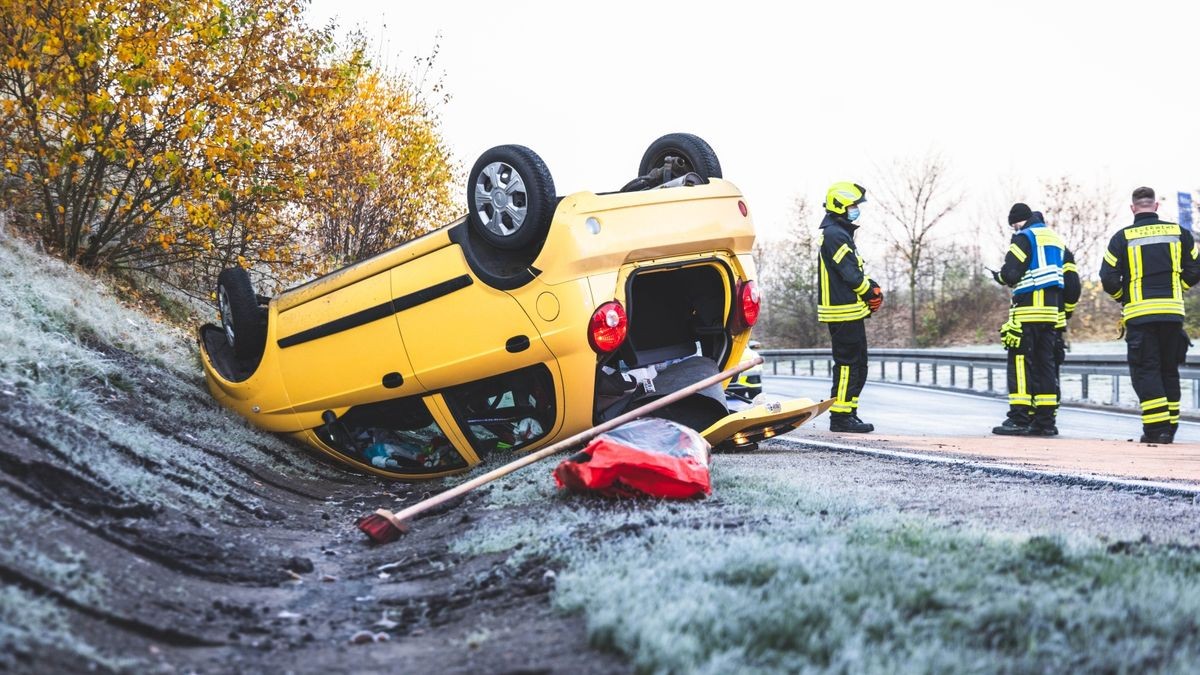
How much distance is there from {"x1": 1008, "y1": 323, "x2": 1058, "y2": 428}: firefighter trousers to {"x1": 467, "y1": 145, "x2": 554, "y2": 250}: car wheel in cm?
551

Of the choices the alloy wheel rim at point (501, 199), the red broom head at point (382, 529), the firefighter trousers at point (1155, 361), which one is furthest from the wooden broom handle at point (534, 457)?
the firefighter trousers at point (1155, 361)

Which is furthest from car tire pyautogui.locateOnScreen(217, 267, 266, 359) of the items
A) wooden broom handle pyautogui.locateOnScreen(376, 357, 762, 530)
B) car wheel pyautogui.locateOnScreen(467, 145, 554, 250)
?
wooden broom handle pyautogui.locateOnScreen(376, 357, 762, 530)

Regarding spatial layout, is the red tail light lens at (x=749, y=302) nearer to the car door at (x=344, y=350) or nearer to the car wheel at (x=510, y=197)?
the car wheel at (x=510, y=197)

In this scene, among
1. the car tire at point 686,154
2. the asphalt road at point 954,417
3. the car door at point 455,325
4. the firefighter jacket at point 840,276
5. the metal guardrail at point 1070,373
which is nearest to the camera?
the car door at point 455,325

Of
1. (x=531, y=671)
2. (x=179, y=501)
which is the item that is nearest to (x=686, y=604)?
(x=531, y=671)

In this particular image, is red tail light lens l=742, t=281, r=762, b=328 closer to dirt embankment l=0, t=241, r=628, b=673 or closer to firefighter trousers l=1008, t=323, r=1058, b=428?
dirt embankment l=0, t=241, r=628, b=673

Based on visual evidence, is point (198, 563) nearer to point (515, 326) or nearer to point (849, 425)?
point (515, 326)

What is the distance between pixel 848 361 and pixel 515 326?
159 inches

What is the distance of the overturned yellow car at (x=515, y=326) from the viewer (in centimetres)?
534

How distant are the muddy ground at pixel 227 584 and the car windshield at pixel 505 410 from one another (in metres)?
1.10

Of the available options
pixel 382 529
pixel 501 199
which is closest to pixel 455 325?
pixel 501 199

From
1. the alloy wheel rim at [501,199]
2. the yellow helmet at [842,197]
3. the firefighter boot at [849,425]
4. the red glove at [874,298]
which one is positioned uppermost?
the yellow helmet at [842,197]

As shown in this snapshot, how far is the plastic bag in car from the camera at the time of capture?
160 inches

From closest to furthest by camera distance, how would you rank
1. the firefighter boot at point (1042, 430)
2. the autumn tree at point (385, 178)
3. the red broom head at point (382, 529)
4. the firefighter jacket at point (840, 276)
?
the red broom head at point (382, 529)
the firefighter jacket at point (840, 276)
the firefighter boot at point (1042, 430)
the autumn tree at point (385, 178)
